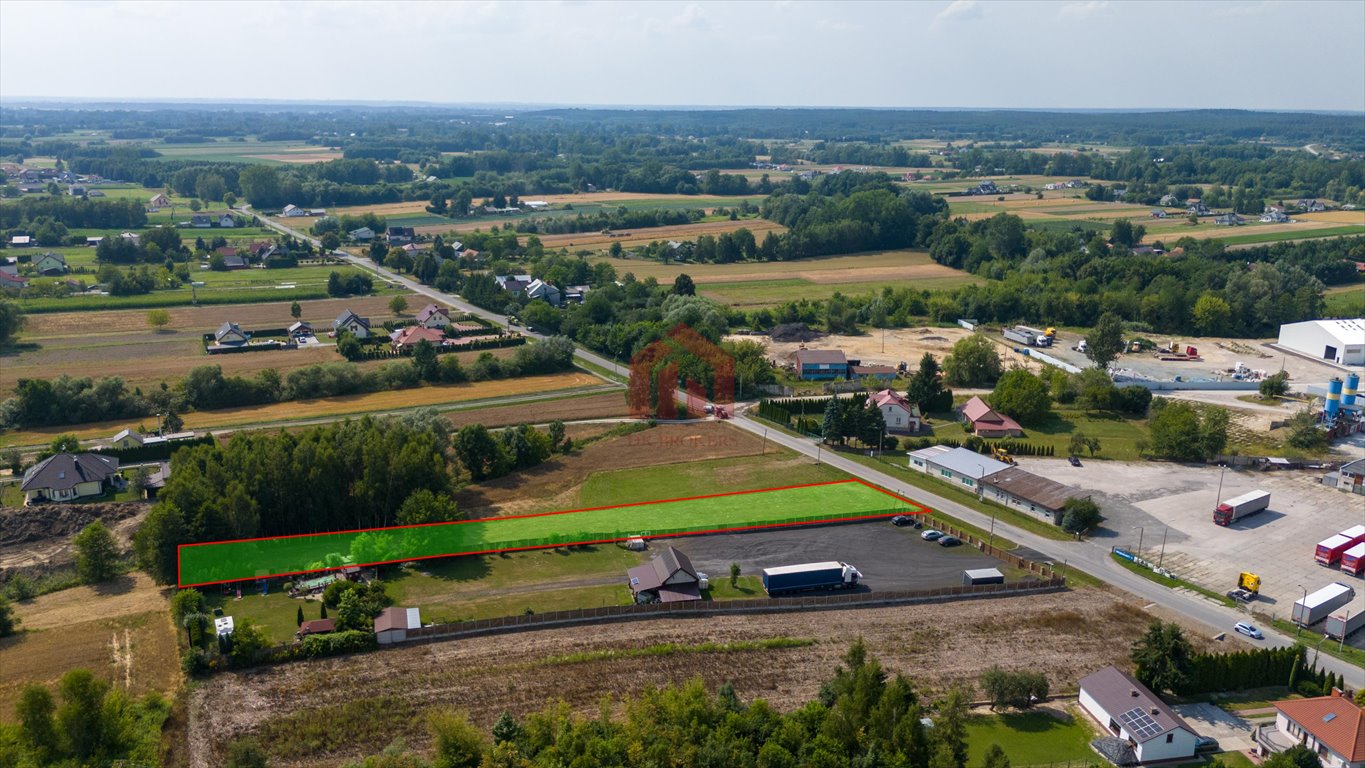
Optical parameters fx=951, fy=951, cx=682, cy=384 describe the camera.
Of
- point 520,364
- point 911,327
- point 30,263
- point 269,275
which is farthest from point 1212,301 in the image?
point 30,263

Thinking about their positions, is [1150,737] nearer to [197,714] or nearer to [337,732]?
[337,732]

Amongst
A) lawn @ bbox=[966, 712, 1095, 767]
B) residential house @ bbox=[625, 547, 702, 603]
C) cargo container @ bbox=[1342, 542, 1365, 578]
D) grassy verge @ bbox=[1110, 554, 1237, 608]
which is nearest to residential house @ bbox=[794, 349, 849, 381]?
grassy verge @ bbox=[1110, 554, 1237, 608]

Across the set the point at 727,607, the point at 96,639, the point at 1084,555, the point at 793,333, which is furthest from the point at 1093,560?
the point at 793,333

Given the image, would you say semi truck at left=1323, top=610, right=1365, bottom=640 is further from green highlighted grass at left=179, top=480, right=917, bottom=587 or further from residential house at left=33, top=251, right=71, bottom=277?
residential house at left=33, top=251, right=71, bottom=277

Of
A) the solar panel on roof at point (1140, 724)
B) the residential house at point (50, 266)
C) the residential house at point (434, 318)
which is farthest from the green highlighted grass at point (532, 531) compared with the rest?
the residential house at point (50, 266)

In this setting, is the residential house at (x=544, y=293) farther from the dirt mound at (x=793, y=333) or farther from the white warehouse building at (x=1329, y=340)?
the white warehouse building at (x=1329, y=340)

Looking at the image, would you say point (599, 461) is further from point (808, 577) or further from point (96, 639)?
point (96, 639)
